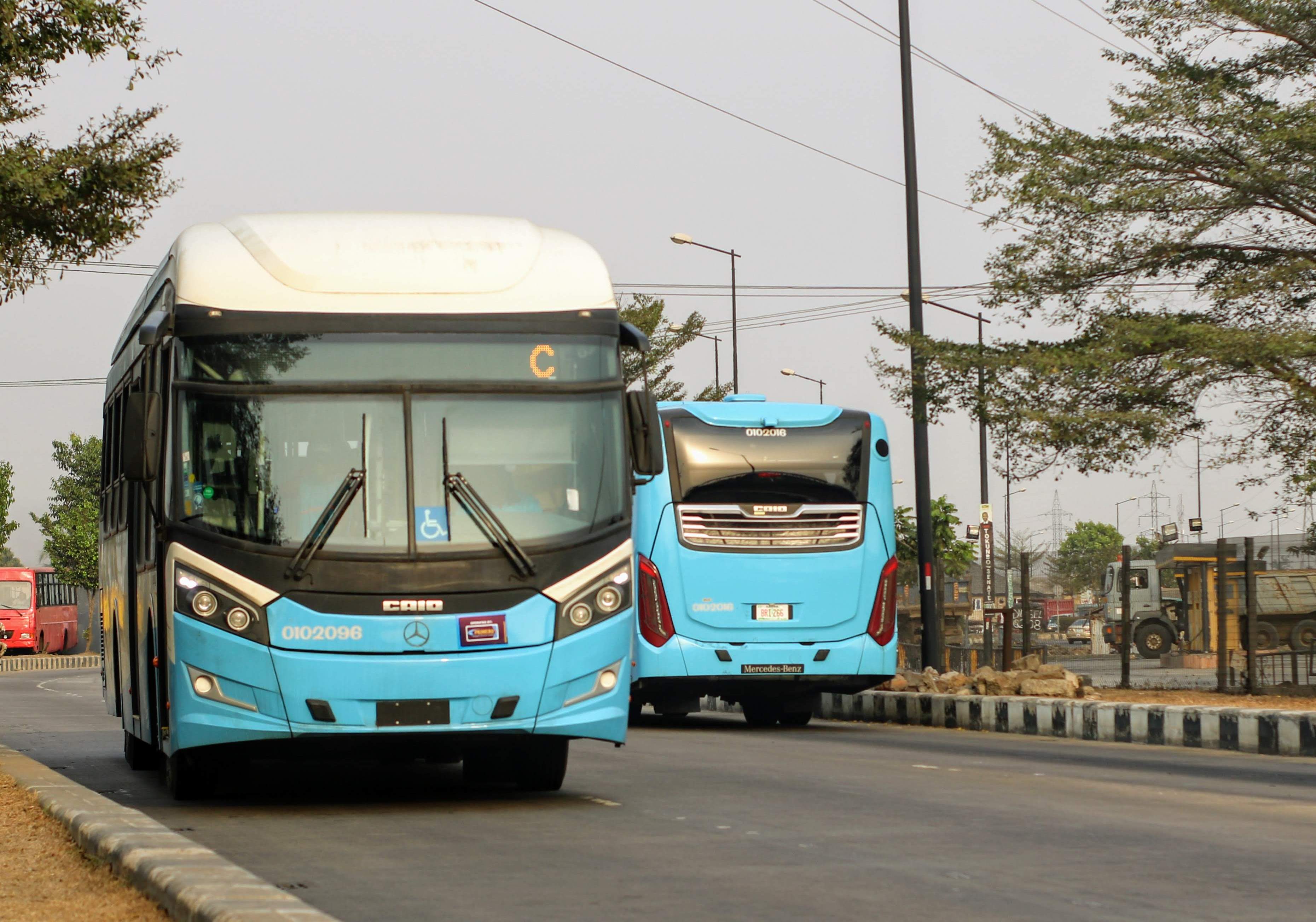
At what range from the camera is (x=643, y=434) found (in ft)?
34.1

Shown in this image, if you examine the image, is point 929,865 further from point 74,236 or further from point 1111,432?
point 1111,432

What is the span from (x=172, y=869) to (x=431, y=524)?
3.19 meters

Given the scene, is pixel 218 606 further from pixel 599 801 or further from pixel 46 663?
pixel 46 663

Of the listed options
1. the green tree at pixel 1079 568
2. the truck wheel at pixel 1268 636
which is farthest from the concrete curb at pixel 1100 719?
the green tree at pixel 1079 568

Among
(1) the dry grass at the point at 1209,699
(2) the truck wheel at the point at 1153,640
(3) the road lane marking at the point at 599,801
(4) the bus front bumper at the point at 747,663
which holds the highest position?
(4) the bus front bumper at the point at 747,663

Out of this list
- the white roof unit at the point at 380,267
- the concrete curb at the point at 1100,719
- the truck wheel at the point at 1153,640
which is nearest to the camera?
the white roof unit at the point at 380,267

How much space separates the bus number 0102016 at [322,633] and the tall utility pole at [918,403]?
44.2 feet

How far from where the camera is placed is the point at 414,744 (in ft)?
32.2

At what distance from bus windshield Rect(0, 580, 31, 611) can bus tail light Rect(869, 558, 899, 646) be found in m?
48.9

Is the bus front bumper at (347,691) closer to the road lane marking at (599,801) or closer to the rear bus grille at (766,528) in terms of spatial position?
the road lane marking at (599,801)

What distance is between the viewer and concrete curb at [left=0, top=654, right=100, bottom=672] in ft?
183

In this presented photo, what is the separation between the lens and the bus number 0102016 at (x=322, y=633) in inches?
371

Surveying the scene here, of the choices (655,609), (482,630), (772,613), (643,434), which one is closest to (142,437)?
(482,630)

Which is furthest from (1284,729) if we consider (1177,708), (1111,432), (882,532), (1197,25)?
(1197,25)
